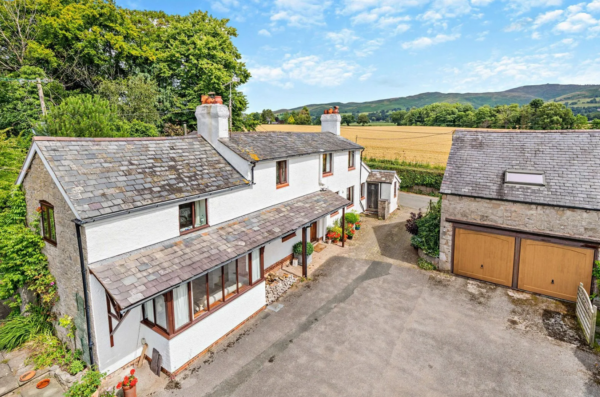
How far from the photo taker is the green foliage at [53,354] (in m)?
9.32

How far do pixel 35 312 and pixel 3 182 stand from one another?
19.5ft

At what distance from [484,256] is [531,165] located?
4.83m

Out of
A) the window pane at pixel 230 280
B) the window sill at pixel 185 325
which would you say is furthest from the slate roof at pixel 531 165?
the window sill at pixel 185 325

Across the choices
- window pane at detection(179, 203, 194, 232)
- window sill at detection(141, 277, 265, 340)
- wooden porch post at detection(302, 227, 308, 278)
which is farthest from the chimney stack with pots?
window sill at detection(141, 277, 265, 340)

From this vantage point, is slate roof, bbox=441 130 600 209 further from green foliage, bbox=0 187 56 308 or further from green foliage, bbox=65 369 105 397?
green foliage, bbox=0 187 56 308

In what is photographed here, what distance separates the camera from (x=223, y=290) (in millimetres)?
10648

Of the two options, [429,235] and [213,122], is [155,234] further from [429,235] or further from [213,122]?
[429,235]

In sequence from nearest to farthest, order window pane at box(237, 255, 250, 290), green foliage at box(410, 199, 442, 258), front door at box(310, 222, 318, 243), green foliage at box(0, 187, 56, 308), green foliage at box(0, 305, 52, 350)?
green foliage at box(0, 187, 56, 308) → green foliage at box(0, 305, 52, 350) → window pane at box(237, 255, 250, 290) → green foliage at box(410, 199, 442, 258) → front door at box(310, 222, 318, 243)

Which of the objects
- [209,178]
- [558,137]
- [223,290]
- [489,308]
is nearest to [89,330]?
[223,290]

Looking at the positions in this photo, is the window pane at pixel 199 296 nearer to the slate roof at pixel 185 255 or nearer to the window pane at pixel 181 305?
the window pane at pixel 181 305

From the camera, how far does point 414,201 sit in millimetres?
31219

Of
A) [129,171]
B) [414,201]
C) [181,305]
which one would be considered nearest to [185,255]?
[181,305]

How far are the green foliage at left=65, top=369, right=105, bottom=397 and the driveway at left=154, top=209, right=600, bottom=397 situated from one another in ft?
6.88

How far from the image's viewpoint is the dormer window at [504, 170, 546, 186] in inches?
543
